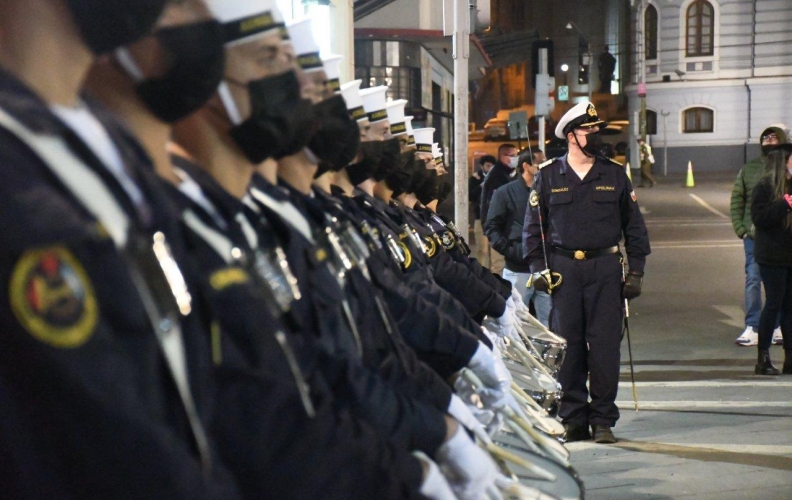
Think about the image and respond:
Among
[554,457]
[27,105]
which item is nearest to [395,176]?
[554,457]

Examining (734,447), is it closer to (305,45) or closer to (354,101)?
(354,101)

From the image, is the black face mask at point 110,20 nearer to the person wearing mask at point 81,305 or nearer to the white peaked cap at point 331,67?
the person wearing mask at point 81,305

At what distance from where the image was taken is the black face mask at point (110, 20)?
1.68m

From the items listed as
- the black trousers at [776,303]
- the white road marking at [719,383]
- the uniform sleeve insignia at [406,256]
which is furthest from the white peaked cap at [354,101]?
the black trousers at [776,303]

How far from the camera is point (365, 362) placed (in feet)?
9.07

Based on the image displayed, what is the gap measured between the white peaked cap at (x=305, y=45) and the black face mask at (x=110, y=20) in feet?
4.52

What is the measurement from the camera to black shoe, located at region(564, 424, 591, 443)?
7.48 meters

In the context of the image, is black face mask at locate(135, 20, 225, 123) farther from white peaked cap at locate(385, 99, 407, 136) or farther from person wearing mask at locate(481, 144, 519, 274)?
person wearing mask at locate(481, 144, 519, 274)

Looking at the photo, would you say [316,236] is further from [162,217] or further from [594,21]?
[594,21]

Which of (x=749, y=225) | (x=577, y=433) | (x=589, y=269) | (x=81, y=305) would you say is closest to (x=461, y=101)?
(x=749, y=225)

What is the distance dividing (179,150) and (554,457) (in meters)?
1.76

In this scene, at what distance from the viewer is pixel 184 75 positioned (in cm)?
199

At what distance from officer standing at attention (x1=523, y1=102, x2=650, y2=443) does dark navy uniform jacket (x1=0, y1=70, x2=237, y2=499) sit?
6.14 meters

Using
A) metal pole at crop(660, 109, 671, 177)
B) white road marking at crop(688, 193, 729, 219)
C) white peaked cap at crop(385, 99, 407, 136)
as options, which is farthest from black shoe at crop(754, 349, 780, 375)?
metal pole at crop(660, 109, 671, 177)
